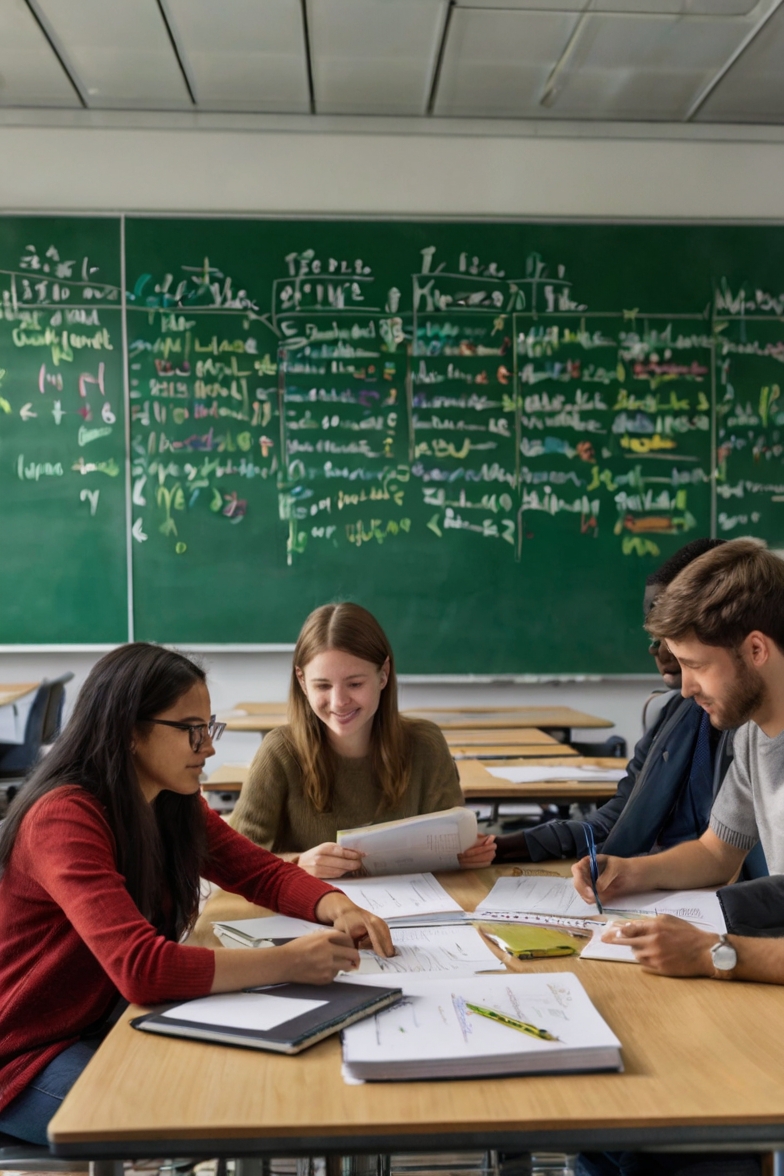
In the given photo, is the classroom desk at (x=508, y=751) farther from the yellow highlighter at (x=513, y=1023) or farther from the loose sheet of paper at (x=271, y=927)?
the yellow highlighter at (x=513, y=1023)

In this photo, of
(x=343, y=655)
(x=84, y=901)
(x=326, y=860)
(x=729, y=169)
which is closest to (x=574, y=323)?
(x=729, y=169)

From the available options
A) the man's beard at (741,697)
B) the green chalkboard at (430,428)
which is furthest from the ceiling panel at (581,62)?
the man's beard at (741,697)

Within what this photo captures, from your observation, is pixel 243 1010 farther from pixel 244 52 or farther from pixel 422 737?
pixel 244 52

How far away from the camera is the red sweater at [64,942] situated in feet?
4.05

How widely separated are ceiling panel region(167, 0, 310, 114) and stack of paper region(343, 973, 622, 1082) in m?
3.73

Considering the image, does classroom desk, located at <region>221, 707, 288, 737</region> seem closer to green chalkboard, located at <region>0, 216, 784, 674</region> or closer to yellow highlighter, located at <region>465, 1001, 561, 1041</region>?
green chalkboard, located at <region>0, 216, 784, 674</region>

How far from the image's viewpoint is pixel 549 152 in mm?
4738

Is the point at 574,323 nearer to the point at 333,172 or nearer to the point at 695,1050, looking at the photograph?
the point at 333,172

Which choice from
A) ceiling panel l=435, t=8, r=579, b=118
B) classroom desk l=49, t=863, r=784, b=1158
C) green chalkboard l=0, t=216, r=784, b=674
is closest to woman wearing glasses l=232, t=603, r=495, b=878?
classroom desk l=49, t=863, r=784, b=1158

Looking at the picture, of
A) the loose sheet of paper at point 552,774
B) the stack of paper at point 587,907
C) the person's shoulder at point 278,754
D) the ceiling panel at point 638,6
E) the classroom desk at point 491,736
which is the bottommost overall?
the classroom desk at point 491,736

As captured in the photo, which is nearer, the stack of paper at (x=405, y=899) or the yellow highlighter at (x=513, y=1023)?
the yellow highlighter at (x=513, y=1023)

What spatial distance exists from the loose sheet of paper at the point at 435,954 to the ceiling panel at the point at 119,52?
3642mm

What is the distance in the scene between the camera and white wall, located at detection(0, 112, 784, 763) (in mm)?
4625

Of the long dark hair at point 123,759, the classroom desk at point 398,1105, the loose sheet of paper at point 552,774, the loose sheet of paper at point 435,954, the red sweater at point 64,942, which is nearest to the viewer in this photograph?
the classroom desk at point 398,1105
